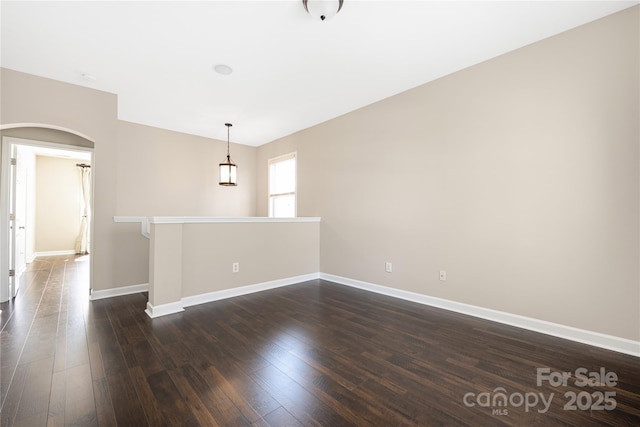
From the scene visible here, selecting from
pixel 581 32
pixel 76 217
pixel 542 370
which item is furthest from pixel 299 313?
pixel 76 217

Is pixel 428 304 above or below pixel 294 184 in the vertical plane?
below

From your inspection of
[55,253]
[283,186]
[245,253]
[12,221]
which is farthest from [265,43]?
[55,253]

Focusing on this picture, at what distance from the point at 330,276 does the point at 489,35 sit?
373 centimetres

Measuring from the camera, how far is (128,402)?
1.57m

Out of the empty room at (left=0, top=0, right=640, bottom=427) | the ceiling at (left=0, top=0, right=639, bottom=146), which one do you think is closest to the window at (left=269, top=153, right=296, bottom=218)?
the empty room at (left=0, top=0, right=640, bottom=427)

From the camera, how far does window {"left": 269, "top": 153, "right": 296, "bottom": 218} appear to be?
5.59 meters

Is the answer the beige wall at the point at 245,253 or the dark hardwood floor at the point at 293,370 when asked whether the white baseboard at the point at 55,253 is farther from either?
the beige wall at the point at 245,253

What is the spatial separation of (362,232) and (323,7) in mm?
2868

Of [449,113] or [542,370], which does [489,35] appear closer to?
[449,113]

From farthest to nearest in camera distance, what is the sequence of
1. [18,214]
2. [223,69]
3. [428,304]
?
[18,214] < [428,304] < [223,69]

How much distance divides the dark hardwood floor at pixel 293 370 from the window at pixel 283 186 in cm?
290

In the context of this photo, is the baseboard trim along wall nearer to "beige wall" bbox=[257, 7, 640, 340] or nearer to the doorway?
"beige wall" bbox=[257, 7, 640, 340]

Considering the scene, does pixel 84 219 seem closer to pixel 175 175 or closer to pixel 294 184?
pixel 175 175

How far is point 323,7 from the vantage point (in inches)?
81.9
